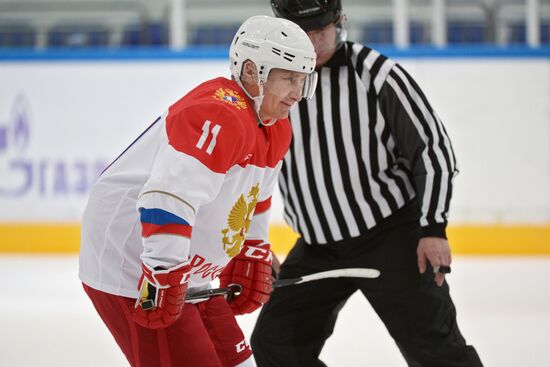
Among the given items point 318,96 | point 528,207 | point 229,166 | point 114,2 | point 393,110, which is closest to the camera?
point 229,166

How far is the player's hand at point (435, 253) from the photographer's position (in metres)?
2.11

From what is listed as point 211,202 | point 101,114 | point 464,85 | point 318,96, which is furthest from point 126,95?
point 211,202

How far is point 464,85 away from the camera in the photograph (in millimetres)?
6172

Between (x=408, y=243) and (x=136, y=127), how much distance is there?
169 inches

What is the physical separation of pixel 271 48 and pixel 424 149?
0.65 m

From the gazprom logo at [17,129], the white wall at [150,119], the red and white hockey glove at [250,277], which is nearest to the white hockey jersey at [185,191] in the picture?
the red and white hockey glove at [250,277]

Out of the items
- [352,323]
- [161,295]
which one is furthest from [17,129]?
[161,295]

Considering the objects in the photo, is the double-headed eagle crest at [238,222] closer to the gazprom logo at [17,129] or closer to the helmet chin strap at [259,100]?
the helmet chin strap at [259,100]

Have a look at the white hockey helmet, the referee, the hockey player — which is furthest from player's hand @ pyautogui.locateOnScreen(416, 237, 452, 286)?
the white hockey helmet

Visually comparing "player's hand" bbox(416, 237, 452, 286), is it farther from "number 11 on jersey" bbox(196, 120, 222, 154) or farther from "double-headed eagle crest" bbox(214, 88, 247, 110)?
"number 11 on jersey" bbox(196, 120, 222, 154)

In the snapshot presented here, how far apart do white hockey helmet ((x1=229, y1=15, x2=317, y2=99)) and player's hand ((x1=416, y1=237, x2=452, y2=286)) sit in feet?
2.13

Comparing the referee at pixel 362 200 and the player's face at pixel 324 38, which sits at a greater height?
the player's face at pixel 324 38

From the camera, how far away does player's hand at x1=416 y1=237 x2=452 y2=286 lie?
6.93ft

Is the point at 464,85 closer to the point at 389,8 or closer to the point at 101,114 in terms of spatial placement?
the point at 389,8
